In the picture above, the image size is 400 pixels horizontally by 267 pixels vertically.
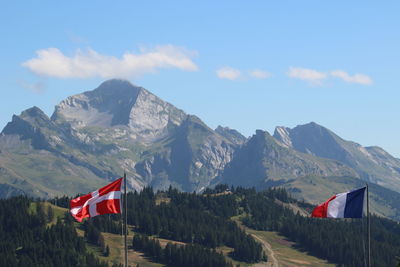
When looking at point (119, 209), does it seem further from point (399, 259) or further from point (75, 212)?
point (399, 259)

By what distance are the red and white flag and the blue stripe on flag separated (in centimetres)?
2970

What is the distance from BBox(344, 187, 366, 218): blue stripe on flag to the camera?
298 feet

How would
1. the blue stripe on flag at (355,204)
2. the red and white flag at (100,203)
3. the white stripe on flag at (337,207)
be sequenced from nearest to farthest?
the blue stripe on flag at (355,204), the red and white flag at (100,203), the white stripe on flag at (337,207)

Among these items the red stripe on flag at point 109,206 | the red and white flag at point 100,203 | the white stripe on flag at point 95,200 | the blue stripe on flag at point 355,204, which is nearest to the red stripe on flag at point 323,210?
the blue stripe on flag at point 355,204

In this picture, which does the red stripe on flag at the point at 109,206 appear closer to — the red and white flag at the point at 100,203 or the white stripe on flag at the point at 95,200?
the red and white flag at the point at 100,203

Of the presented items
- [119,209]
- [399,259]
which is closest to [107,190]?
[119,209]

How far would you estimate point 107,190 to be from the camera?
299ft

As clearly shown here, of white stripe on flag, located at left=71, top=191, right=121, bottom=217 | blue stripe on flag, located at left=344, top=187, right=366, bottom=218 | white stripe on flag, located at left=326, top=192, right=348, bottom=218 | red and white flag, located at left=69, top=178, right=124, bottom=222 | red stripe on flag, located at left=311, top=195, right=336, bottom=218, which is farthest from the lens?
red stripe on flag, located at left=311, top=195, right=336, bottom=218

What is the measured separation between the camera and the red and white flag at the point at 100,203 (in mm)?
91125

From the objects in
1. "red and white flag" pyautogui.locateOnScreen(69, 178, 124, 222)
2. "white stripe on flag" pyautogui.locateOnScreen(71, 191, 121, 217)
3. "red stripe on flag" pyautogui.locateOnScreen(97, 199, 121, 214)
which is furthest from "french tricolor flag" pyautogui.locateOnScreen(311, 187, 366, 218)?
"white stripe on flag" pyautogui.locateOnScreen(71, 191, 121, 217)

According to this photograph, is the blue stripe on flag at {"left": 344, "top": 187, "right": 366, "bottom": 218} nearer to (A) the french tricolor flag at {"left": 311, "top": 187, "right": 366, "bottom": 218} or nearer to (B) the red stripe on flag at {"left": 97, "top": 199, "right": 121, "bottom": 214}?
(A) the french tricolor flag at {"left": 311, "top": 187, "right": 366, "bottom": 218}

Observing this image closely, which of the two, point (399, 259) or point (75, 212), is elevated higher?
point (75, 212)

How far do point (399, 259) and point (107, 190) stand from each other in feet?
131

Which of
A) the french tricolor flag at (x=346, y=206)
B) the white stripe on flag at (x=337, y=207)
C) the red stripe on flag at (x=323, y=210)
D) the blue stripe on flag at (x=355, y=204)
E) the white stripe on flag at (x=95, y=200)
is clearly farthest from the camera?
the red stripe on flag at (x=323, y=210)
